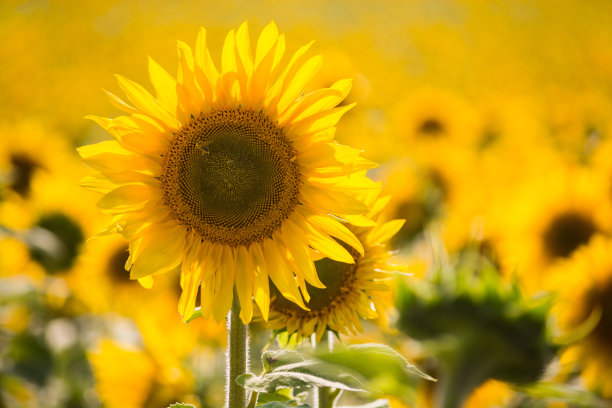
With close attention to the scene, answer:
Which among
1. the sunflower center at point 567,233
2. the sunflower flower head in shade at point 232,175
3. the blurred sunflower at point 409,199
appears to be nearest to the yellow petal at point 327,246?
the sunflower flower head in shade at point 232,175

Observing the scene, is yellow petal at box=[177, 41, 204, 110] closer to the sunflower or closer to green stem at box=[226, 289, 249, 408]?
green stem at box=[226, 289, 249, 408]

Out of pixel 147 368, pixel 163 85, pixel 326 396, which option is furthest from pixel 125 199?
pixel 147 368

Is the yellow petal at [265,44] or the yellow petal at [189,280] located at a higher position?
the yellow petal at [265,44]

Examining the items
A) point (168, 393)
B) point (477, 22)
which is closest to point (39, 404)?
point (168, 393)

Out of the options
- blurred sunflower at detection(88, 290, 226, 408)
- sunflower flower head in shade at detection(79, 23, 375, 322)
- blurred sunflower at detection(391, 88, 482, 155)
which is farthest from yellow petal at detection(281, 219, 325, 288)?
blurred sunflower at detection(391, 88, 482, 155)

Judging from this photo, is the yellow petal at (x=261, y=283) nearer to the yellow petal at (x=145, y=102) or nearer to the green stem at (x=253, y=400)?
the green stem at (x=253, y=400)

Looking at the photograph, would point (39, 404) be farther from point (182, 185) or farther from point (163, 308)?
point (182, 185)

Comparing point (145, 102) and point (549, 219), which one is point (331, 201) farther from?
point (549, 219)
